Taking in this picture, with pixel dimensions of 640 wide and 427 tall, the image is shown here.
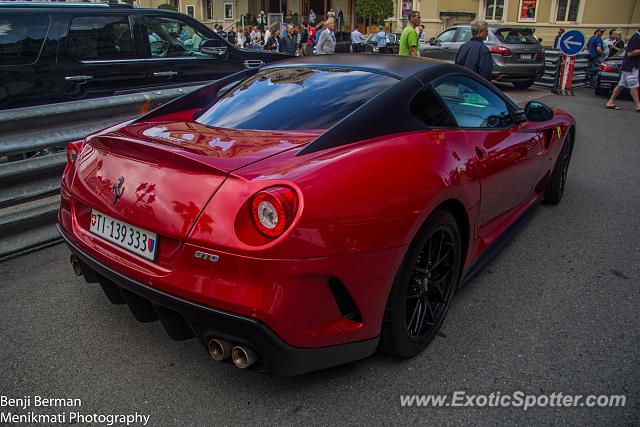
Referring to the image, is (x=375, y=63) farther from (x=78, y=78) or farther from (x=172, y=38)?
(x=172, y=38)

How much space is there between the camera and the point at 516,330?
294 centimetres

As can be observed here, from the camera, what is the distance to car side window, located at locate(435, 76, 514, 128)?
121 inches

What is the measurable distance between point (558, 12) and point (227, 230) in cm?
3541

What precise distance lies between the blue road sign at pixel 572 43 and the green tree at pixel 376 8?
26691 millimetres

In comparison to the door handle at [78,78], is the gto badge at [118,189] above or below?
below

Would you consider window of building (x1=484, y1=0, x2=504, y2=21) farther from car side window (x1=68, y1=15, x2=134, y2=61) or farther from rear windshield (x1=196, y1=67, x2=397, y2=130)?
rear windshield (x1=196, y1=67, x2=397, y2=130)

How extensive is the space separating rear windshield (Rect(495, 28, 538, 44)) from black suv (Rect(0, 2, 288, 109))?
362 inches

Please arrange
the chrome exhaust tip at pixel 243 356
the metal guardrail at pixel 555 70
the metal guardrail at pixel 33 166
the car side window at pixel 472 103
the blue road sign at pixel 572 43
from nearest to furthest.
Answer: the chrome exhaust tip at pixel 243 356
the car side window at pixel 472 103
the metal guardrail at pixel 33 166
the blue road sign at pixel 572 43
the metal guardrail at pixel 555 70

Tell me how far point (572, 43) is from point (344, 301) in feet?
43.5

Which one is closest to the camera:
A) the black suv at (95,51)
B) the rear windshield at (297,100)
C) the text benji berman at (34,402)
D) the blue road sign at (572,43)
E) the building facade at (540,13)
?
the text benji berman at (34,402)

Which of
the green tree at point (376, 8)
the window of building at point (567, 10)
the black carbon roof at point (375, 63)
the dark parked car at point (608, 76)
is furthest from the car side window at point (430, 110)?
the green tree at point (376, 8)

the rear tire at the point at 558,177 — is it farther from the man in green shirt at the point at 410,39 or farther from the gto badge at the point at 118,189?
the man in green shirt at the point at 410,39

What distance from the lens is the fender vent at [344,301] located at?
209 centimetres

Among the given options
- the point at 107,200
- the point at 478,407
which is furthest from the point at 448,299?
the point at 107,200
